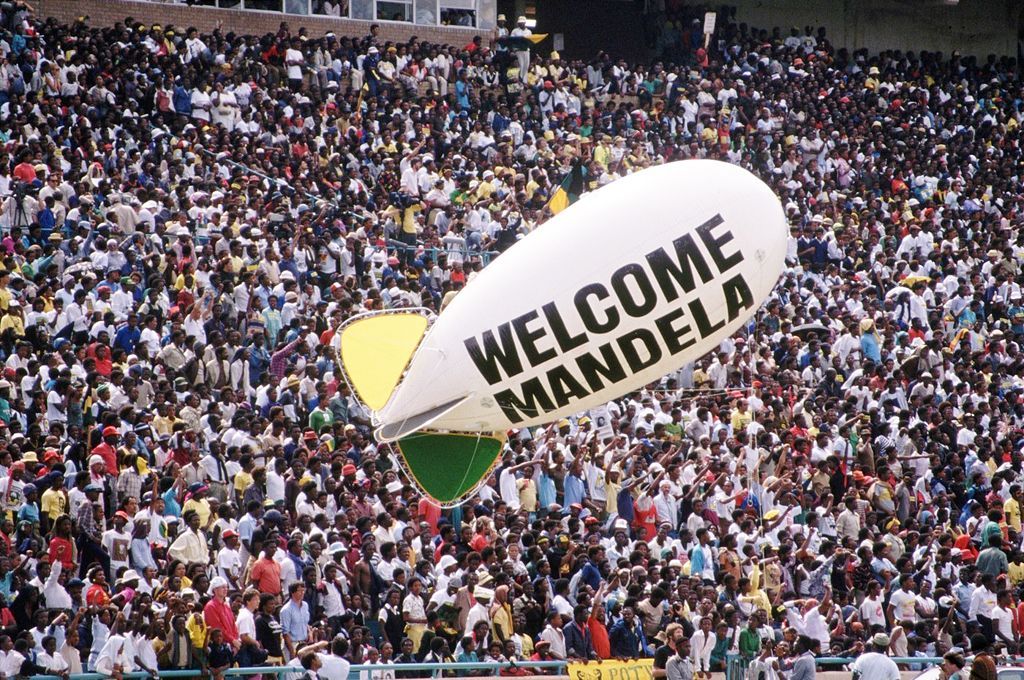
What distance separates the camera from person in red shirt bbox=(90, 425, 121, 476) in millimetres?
16141

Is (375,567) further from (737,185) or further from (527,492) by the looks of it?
(737,185)

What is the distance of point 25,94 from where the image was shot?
80.0ft

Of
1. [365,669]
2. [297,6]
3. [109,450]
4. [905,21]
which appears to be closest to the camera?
[365,669]

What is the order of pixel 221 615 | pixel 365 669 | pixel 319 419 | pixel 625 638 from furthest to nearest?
pixel 319 419, pixel 625 638, pixel 221 615, pixel 365 669

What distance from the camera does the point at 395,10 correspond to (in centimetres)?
3366

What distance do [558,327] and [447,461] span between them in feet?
4.68

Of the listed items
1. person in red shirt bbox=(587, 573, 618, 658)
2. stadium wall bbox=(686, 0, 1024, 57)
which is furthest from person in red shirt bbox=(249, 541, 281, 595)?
stadium wall bbox=(686, 0, 1024, 57)

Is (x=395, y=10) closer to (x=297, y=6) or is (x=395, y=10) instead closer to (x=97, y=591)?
(x=297, y=6)

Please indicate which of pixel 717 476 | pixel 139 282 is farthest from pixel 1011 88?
pixel 139 282

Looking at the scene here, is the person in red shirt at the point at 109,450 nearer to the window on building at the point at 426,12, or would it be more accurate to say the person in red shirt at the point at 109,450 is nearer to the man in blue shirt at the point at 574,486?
the man in blue shirt at the point at 574,486

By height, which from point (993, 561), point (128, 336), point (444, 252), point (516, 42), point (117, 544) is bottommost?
point (993, 561)

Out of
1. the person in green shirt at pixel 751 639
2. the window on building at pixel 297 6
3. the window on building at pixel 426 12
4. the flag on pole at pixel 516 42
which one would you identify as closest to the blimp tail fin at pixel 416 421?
the person in green shirt at pixel 751 639

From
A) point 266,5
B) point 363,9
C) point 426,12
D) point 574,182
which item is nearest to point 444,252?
point 574,182

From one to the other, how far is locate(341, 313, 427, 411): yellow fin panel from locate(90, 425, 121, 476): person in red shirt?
3.82m
